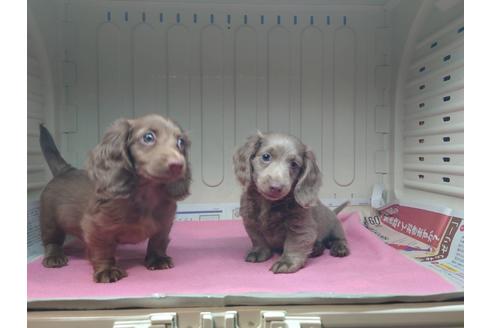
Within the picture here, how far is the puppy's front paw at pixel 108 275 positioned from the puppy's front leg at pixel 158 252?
130 mm

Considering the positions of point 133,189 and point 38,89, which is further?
point 38,89

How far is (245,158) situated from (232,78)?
2.51 ft

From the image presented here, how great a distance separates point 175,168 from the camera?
1038mm

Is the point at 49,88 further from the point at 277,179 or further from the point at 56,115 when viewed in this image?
the point at 277,179

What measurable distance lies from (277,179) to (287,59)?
0.98m

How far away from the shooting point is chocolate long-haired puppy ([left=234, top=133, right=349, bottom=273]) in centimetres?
122

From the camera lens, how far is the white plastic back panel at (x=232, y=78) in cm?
188

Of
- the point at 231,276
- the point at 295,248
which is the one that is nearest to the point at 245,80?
the point at 295,248

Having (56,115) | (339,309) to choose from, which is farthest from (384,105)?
(56,115)

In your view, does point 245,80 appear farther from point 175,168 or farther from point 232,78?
point 175,168

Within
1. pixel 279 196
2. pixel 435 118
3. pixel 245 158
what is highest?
pixel 435 118

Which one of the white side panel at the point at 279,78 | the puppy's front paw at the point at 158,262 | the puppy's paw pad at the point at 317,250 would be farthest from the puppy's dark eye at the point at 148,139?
the white side panel at the point at 279,78

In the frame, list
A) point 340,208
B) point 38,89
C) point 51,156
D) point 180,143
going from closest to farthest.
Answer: point 180,143
point 51,156
point 38,89
point 340,208

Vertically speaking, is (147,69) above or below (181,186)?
above
